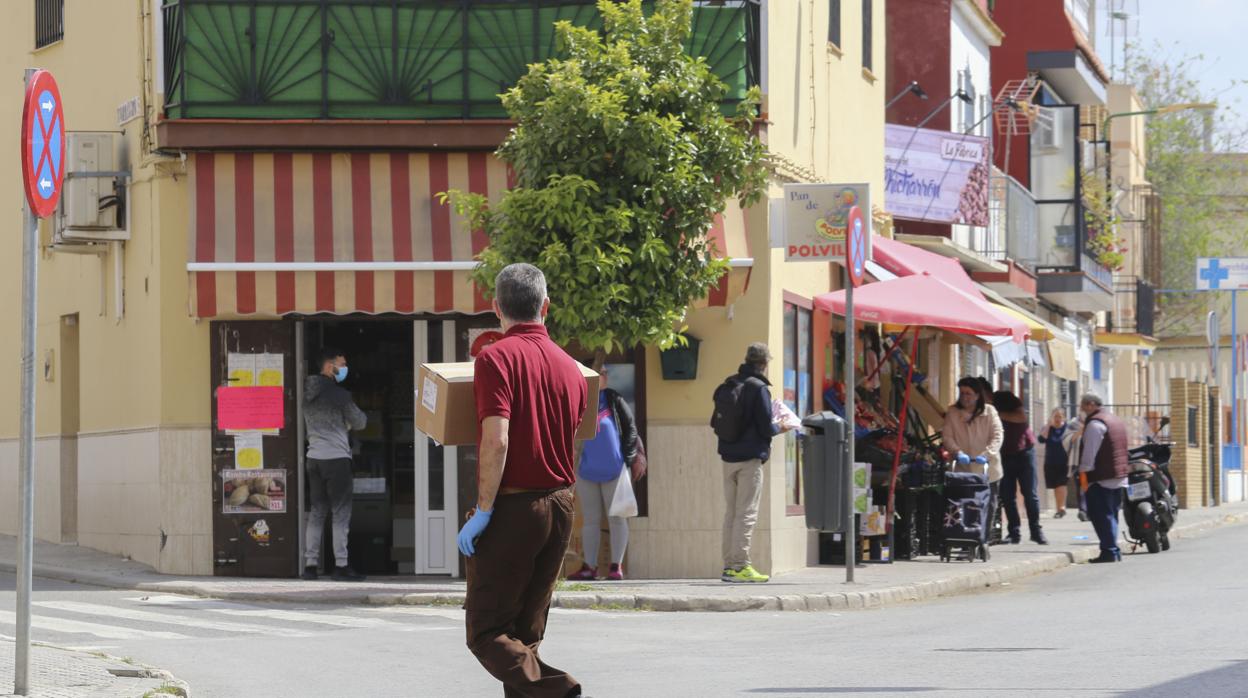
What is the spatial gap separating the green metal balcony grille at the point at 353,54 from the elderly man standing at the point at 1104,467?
5595 mm

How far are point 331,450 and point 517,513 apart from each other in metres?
9.85

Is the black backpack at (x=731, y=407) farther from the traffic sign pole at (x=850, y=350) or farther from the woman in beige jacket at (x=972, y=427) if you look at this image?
the woman in beige jacket at (x=972, y=427)

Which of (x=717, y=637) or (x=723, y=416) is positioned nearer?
(x=717, y=637)

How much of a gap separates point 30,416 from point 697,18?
10198 millimetres

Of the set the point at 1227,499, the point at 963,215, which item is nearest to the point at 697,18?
the point at 963,215

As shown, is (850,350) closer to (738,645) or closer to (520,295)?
(738,645)

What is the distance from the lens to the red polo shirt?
7520 millimetres

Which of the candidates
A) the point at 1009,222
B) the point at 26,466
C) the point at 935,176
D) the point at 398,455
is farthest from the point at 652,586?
the point at 1009,222

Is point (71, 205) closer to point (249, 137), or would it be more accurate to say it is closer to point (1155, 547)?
point (249, 137)

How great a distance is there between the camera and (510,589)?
298 inches

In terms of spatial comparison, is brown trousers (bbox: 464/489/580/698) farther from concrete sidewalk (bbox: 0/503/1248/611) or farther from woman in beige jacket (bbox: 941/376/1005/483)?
woman in beige jacket (bbox: 941/376/1005/483)

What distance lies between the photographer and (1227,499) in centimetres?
4475

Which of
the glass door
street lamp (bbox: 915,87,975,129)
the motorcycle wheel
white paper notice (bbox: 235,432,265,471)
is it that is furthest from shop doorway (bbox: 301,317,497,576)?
street lamp (bbox: 915,87,975,129)

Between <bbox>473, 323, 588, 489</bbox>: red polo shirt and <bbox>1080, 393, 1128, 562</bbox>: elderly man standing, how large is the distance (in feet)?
44.9
